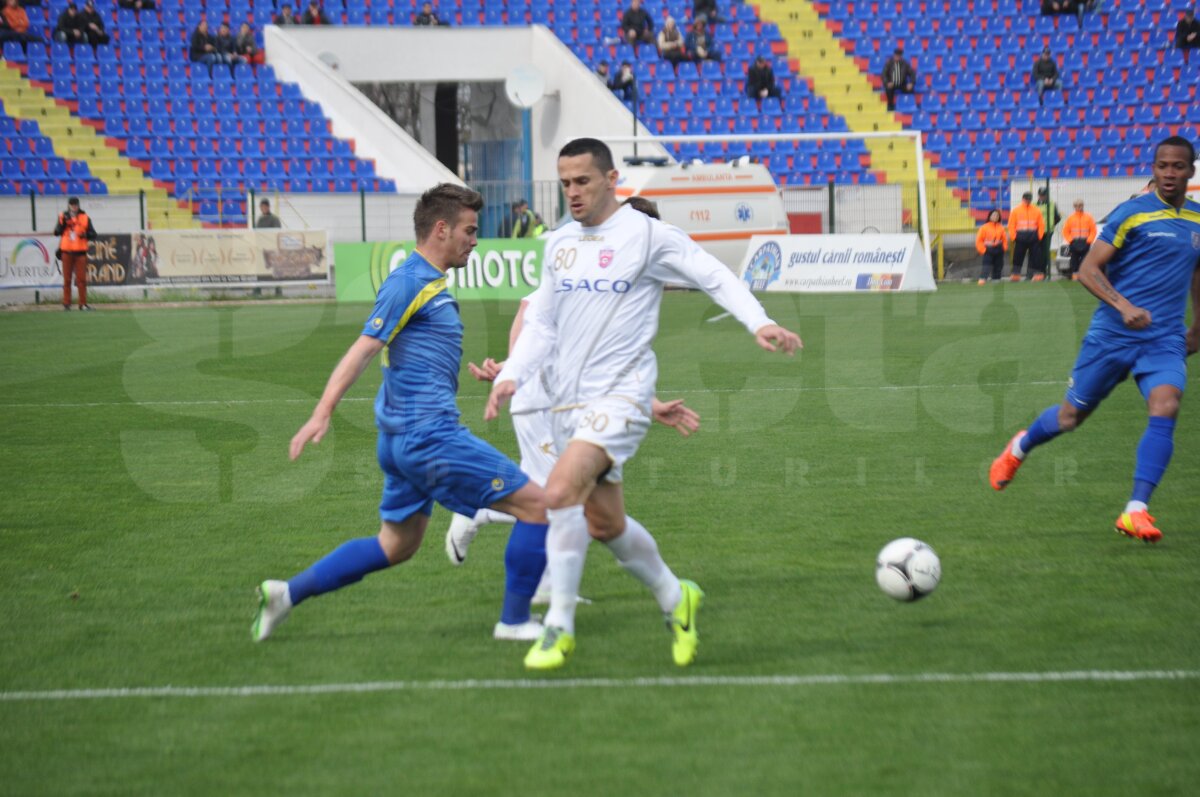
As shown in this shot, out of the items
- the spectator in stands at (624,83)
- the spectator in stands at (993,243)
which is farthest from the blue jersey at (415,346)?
the spectator in stands at (624,83)

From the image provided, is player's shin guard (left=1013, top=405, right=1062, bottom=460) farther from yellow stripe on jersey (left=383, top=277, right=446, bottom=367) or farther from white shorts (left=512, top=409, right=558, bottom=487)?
yellow stripe on jersey (left=383, top=277, right=446, bottom=367)

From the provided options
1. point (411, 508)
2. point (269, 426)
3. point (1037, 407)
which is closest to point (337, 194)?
point (269, 426)

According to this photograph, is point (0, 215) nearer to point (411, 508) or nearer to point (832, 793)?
point (411, 508)

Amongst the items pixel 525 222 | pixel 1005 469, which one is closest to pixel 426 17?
pixel 525 222

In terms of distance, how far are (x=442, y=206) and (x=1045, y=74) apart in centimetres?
3123

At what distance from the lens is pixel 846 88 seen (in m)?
34.2

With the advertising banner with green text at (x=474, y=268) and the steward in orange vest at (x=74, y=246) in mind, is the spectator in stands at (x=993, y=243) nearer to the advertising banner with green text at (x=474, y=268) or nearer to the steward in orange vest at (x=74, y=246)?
the advertising banner with green text at (x=474, y=268)

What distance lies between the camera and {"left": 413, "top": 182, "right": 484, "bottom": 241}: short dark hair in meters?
5.16

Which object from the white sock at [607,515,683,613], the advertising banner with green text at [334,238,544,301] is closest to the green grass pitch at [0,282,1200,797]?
the white sock at [607,515,683,613]

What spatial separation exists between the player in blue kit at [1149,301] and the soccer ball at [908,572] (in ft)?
5.45

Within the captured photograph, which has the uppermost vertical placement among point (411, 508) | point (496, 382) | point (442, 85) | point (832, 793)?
point (442, 85)

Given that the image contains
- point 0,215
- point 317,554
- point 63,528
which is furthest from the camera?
point 0,215

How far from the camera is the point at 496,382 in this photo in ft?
16.8

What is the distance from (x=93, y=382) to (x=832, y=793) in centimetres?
1200
